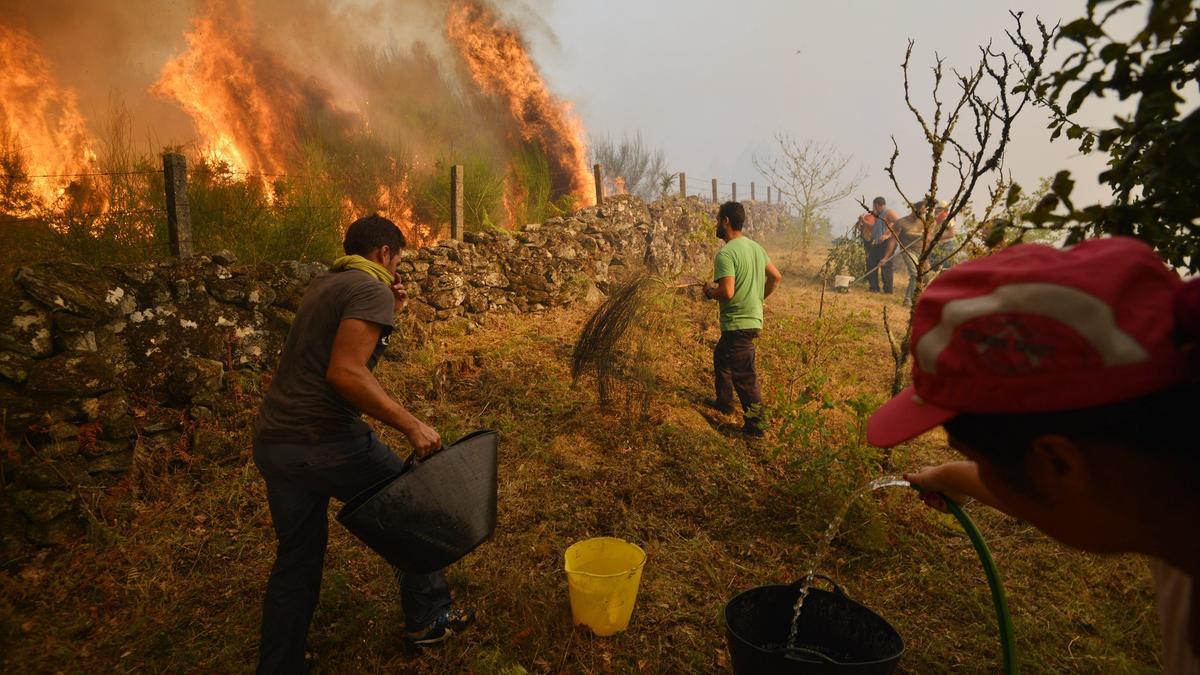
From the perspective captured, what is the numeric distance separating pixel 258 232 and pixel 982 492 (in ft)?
23.2

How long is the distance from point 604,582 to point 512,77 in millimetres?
15753

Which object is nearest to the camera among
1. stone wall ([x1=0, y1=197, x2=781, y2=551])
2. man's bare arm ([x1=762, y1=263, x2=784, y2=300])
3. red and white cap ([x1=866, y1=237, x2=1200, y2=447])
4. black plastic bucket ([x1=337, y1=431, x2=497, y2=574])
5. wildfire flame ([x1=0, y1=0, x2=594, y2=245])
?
red and white cap ([x1=866, y1=237, x2=1200, y2=447])

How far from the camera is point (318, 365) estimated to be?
2.59 meters

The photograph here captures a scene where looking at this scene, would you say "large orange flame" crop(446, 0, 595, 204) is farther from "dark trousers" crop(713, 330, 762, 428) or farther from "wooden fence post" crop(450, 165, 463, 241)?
"dark trousers" crop(713, 330, 762, 428)

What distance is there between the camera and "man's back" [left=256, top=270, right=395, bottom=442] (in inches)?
→ 99.9

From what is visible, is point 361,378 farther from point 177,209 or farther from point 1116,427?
point 177,209

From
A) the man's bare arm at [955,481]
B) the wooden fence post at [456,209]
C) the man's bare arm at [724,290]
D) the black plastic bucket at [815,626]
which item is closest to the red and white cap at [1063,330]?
the man's bare arm at [955,481]

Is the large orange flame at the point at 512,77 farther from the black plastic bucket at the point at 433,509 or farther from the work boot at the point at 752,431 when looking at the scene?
the black plastic bucket at the point at 433,509

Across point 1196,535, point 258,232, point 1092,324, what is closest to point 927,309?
point 1092,324

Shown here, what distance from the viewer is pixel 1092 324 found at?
76 cm

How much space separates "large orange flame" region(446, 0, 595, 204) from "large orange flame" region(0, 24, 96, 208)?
9.09 meters

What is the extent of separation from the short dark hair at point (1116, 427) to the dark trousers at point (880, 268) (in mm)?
13038

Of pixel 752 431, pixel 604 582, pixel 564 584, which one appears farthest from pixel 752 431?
pixel 604 582

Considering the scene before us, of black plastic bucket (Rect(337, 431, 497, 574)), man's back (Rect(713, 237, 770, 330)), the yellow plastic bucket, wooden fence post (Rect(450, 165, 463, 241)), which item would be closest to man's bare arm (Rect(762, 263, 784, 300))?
man's back (Rect(713, 237, 770, 330))
